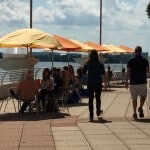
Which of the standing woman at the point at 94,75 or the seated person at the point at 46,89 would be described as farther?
the seated person at the point at 46,89

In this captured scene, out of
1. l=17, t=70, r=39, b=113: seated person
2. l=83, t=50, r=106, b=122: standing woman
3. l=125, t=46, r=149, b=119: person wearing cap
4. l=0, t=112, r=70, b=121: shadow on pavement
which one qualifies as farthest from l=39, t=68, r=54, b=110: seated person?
l=125, t=46, r=149, b=119: person wearing cap

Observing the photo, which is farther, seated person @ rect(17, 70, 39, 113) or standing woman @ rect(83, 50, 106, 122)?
seated person @ rect(17, 70, 39, 113)

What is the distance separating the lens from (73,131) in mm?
10992

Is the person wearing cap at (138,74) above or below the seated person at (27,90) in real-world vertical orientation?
above

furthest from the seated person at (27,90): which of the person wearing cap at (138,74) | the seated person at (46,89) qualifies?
the person wearing cap at (138,74)

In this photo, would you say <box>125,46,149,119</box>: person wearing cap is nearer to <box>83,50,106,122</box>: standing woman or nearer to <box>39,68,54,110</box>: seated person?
<box>83,50,106,122</box>: standing woman

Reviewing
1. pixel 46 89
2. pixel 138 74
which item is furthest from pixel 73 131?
pixel 46 89

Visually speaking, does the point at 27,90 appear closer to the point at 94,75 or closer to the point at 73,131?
the point at 94,75

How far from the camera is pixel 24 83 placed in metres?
14.5

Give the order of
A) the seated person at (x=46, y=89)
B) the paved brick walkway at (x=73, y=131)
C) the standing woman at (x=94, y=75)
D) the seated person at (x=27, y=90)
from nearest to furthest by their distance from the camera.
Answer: the paved brick walkway at (x=73, y=131) < the standing woman at (x=94, y=75) < the seated person at (x=27, y=90) < the seated person at (x=46, y=89)

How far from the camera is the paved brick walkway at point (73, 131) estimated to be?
368 inches

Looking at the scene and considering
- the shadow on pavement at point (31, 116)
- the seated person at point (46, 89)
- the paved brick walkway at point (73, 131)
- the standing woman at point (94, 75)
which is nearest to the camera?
the paved brick walkway at point (73, 131)

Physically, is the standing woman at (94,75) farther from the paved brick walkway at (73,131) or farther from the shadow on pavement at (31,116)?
the shadow on pavement at (31,116)

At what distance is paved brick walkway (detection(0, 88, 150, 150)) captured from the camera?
9336 mm
